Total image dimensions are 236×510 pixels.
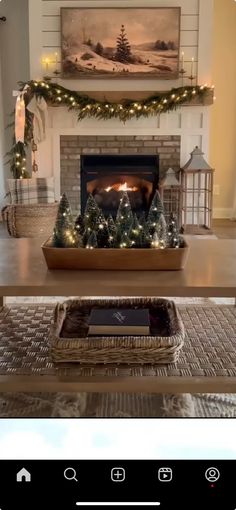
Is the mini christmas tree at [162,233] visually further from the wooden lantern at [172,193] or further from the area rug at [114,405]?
the wooden lantern at [172,193]

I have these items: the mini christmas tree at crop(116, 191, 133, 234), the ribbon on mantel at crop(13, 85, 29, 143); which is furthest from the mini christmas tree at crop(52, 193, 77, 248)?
the ribbon on mantel at crop(13, 85, 29, 143)

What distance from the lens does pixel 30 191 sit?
4.00 metres

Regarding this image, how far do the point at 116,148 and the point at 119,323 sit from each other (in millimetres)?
3608

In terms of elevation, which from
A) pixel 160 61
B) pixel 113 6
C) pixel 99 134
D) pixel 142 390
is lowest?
pixel 142 390

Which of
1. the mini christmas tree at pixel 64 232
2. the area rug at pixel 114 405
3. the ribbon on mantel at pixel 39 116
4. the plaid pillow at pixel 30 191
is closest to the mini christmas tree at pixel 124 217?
the mini christmas tree at pixel 64 232

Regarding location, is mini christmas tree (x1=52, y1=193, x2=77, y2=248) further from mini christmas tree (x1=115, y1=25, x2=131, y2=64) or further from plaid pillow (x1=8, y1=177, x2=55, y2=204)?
mini christmas tree (x1=115, y1=25, x2=131, y2=64)

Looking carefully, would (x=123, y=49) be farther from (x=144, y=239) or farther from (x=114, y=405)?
(x=114, y=405)

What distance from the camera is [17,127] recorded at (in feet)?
15.5

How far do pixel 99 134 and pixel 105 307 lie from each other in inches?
133

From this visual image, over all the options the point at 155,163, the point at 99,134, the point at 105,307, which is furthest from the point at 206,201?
the point at 105,307
